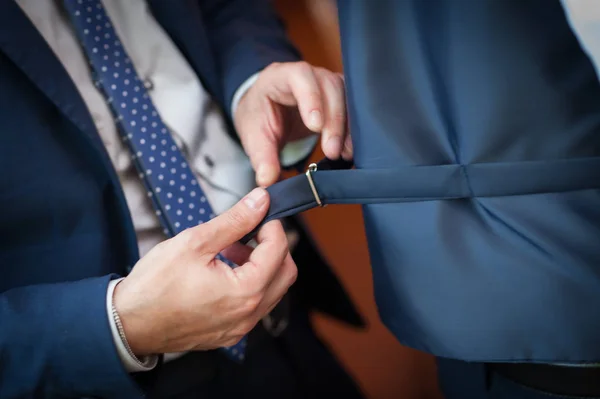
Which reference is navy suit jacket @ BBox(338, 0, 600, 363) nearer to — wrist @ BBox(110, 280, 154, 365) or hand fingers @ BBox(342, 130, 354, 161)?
hand fingers @ BBox(342, 130, 354, 161)

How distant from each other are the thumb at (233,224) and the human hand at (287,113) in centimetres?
6

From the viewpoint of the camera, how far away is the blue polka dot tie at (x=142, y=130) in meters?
0.56

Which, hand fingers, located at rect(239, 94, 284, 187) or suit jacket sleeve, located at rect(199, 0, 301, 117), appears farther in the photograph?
suit jacket sleeve, located at rect(199, 0, 301, 117)

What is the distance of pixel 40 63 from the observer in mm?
514

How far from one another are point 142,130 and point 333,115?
0.71 feet

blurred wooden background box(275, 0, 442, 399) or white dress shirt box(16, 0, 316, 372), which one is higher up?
white dress shirt box(16, 0, 316, 372)

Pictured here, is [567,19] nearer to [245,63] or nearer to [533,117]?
[533,117]

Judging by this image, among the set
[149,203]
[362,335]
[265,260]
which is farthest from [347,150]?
[362,335]

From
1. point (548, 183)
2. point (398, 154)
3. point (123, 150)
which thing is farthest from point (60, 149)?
point (548, 183)

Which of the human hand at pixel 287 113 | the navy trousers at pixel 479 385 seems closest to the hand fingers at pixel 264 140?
the human hand at pixel 287 113

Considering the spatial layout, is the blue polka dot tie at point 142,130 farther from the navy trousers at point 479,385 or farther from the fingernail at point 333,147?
the navy trousers at point 479,385

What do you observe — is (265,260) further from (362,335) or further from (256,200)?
(362,335)

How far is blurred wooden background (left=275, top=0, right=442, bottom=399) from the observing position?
96 centimetres

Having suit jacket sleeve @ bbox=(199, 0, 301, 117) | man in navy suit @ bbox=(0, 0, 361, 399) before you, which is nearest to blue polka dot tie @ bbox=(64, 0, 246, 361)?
man in navy suit @ bbox=(0, 0, 361, 399)
